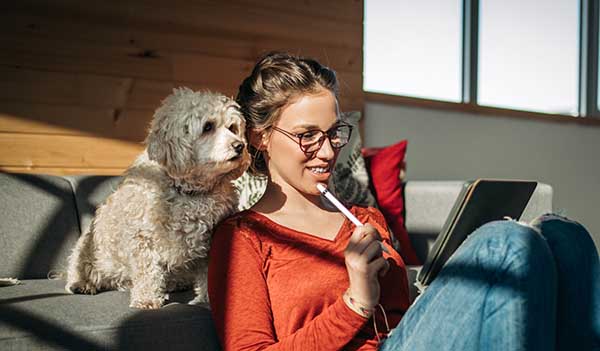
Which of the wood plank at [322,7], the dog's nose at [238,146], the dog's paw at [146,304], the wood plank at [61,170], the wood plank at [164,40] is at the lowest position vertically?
the dog's paw at [146,304]

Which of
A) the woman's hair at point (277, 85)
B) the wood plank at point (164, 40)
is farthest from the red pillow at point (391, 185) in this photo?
the woman's hair at point (277, 85)

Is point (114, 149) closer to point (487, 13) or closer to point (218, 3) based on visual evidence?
point (218, 3)

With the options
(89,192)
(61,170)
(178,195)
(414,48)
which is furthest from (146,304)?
(414,48)

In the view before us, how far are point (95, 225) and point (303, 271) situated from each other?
2.69 ft

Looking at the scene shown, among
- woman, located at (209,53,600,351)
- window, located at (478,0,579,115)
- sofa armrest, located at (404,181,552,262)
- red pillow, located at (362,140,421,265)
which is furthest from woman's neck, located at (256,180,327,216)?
window, located at (478,0,579,115)

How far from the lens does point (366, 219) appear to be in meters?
1.47

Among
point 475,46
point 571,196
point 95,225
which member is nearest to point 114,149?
point 95,225

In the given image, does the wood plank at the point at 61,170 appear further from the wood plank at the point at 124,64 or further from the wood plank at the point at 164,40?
the wood plank at the point at 164,40

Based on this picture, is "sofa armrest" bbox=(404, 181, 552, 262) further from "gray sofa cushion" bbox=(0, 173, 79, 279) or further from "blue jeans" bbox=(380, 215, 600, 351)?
"blue jeans" bbox=(380, 215, 600, 351)

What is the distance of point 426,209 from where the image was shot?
105 inches

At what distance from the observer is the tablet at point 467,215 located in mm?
1422

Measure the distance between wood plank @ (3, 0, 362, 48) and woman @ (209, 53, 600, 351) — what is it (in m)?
1.19

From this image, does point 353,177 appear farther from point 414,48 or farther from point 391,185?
point 414,48

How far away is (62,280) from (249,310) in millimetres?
1083
